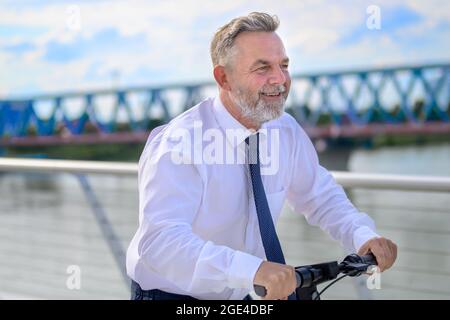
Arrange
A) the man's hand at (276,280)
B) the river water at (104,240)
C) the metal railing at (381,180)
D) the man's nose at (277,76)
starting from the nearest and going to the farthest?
1. the man's hand at (276,280)
2. the man's nose at (277,76)
3. the metal railing at (381,180)
4. the river water at (104,240)

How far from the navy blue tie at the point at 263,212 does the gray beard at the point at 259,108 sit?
5 centimetres

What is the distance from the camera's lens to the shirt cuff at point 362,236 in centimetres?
147

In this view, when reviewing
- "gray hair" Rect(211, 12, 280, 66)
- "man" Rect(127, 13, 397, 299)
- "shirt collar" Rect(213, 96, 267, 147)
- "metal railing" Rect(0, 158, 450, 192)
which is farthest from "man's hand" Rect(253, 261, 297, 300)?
"metal railing" Rect(0, 158, 450, 192)

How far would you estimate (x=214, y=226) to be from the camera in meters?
1.42

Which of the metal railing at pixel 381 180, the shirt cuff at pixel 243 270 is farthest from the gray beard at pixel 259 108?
the metal railing at pixel 381 180

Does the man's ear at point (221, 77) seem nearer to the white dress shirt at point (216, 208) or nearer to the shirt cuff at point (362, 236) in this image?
the white dress shirt at point (216, 208)

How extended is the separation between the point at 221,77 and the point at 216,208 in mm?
251

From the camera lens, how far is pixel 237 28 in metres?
1.40

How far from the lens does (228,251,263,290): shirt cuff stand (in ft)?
4.09

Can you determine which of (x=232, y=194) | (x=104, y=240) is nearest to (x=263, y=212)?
(x=232, y=194)

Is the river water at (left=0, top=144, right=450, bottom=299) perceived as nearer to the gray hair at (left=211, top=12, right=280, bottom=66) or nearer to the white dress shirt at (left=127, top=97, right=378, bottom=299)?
the white dress shirt at (left=127, top=97, right=378, bottom=299)

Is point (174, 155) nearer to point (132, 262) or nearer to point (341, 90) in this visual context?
point (132, 262)

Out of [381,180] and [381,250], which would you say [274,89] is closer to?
[381,250]
